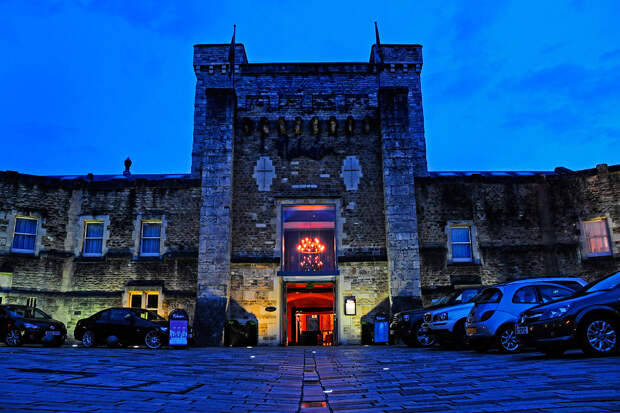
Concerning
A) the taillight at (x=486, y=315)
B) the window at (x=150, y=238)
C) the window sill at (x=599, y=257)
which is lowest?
the taillight at (x=486, y=315)

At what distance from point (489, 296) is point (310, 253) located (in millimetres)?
10283

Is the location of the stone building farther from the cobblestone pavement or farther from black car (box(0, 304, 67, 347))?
the cobblestone pavement

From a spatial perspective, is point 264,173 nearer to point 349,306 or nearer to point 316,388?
point 349,306

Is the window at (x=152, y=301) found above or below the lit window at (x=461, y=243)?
below

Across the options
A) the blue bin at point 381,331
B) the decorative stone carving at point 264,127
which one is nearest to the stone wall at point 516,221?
the blue bin at point 381,331

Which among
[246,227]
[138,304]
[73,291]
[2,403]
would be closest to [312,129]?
[246,227]

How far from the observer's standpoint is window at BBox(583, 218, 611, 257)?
2020cm

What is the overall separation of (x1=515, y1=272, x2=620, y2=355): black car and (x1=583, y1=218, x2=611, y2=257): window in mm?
12700

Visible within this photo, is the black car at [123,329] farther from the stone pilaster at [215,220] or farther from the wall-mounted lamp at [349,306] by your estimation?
the wall-mounted lamp at [349,306]

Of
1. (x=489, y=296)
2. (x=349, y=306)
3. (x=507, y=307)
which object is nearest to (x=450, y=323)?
(x=489, y=296)

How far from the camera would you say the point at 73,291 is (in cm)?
2036

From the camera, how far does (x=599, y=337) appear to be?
833 centimetres

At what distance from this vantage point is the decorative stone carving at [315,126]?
21531 millimetres

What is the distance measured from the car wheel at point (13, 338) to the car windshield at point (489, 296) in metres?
13.8
